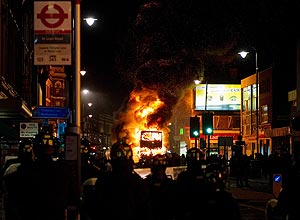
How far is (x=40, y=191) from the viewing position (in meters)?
7.23

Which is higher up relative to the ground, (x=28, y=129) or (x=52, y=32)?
(x=52, y=32)

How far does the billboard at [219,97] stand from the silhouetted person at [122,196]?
213 feet

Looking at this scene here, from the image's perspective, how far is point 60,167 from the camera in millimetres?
7402

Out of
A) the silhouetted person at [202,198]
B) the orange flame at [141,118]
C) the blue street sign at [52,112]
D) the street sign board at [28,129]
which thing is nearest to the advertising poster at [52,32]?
the silhouetted person at [202,198]

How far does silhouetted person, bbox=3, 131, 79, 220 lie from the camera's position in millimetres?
7211

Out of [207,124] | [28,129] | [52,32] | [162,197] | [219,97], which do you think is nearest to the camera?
[162,197]

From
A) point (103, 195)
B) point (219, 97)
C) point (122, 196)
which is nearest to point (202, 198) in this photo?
point (122, 196)

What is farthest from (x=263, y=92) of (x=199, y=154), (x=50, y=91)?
(x=199, y=154)

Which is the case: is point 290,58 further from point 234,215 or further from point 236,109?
point 234,215

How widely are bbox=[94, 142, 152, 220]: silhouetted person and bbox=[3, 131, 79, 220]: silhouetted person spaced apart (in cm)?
49

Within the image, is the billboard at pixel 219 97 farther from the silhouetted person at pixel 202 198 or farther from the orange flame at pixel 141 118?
the silhouetted person at pixel 202 198

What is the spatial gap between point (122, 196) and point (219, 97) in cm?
6699

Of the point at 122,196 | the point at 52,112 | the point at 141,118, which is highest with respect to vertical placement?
the point at 141,118

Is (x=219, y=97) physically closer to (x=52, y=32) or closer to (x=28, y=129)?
(x=28, y=129)
